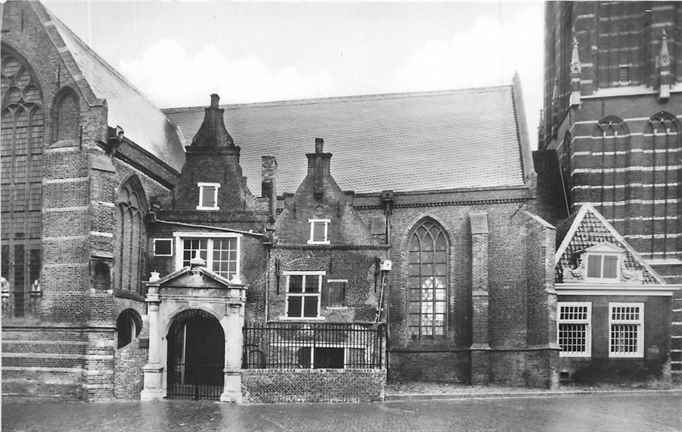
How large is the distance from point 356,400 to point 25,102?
1394 cm

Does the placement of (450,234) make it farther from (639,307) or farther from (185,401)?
(185,401)

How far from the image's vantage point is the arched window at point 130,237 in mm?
22375

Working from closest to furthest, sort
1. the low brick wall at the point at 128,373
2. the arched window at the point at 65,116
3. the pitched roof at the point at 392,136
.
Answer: the low brick wall at the point at 128,373 < the arched window at the point at 65,116 < the pitched roof at the point at 392,136

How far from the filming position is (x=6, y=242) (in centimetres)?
2139

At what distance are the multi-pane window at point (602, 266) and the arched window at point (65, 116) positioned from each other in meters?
18.5

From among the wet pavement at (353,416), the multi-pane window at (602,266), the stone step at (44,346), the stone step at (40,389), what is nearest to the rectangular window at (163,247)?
the stone step at (44,346)

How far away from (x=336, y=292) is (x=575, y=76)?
14355 mm

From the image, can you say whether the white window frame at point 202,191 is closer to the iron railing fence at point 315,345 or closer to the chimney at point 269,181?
the chimney at point 269,181

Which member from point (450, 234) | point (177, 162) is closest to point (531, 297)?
point (450, 234)

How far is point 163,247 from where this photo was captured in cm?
2462

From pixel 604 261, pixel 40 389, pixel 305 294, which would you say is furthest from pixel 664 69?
pixel 40 389

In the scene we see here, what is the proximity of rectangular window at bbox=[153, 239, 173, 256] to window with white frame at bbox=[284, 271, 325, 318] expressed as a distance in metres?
4.33

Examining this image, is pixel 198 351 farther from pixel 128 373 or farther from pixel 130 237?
pixel 130 237

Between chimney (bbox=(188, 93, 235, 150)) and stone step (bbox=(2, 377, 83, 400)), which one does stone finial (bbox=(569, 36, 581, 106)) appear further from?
stone step (bbox=(2, 377, 83, 400))
